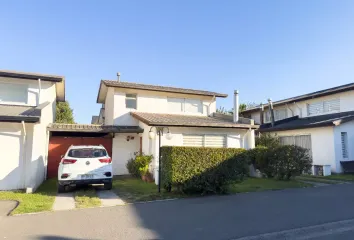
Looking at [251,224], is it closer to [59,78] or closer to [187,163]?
[187,163]

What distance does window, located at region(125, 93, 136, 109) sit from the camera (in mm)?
17595

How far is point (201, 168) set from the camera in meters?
9.55

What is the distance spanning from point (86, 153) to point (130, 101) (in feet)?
25.1

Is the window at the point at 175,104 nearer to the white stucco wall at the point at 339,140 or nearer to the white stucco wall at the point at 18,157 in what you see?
the white stucco wall at the point at 18,157

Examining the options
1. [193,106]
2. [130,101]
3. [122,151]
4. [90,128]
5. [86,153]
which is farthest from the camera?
[193,106]

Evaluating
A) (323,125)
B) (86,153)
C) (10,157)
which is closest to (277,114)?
(323,125)

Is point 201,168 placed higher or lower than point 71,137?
lower

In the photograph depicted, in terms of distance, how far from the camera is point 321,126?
55.8ft

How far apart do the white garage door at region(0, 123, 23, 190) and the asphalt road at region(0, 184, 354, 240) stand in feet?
15.9

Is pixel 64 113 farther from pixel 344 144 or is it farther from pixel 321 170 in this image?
pixel 344 144

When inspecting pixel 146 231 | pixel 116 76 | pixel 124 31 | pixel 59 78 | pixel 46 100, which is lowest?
pixel 146 231

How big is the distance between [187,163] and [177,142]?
557 cm

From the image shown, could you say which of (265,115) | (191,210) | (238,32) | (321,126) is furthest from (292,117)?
(191,210)

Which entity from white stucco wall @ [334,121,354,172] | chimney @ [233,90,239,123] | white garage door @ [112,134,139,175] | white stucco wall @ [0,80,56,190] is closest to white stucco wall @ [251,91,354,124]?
white stucco wall @ [334,121,354,172]
